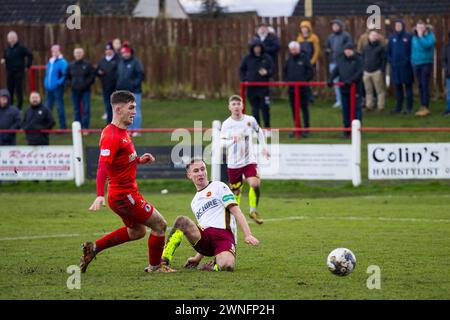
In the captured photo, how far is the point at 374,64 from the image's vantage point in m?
28.2

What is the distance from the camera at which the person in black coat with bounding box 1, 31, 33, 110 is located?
29.3 metres

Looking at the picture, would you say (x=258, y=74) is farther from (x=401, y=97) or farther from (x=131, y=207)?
(x=131, y=207)

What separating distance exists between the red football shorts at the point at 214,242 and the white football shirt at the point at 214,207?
67 mm

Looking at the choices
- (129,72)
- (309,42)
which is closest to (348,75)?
(309,42)

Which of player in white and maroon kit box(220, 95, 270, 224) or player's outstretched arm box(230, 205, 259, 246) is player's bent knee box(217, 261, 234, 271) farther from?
player in white and maroon kit box(220, 95, 270, 224)

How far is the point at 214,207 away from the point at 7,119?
44.2 feet

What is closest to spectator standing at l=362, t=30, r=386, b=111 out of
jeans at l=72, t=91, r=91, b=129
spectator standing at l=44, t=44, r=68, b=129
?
jeans at l=72, t=91, r=91, b=129

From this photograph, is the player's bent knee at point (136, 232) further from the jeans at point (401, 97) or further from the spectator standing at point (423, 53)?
the jeans at point (401, 97)

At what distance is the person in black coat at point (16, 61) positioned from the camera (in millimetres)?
29281

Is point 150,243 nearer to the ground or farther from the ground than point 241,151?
nearer to the ground
